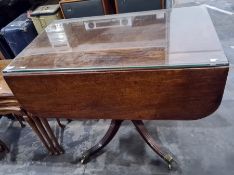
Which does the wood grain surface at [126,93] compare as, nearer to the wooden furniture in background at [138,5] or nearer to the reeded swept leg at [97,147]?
the reeded swept leg at [97,147]

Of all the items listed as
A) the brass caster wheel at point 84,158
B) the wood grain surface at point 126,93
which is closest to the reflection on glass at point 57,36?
the wood grain surface at point 126,93

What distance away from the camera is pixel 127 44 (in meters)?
1.18

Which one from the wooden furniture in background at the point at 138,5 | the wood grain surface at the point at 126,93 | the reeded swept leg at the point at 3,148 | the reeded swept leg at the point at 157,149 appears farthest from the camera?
the wooden furniture in background at the point at 138,5

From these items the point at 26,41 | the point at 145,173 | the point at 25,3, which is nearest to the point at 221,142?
the point at 145,173

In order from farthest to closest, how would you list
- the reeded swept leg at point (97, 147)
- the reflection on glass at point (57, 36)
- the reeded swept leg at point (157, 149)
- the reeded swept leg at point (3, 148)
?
the reeded swept leg at point (3, 148), the reeded swept leg at point (97, 147), the reeded swept leg at point (157, 149), the reflection on glass at point (57, 36)

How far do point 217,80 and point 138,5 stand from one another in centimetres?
148

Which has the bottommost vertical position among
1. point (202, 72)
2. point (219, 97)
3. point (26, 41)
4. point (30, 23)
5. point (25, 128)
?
point (25, 128)

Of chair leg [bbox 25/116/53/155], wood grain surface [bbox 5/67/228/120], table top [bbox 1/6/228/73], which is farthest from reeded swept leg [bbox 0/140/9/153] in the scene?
table top [bbox 1/6/228/73]

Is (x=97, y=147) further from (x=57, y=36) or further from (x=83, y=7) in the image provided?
(x=83, y=7)

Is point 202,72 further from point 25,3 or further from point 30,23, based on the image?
point 25,3

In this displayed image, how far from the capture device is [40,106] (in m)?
1.24

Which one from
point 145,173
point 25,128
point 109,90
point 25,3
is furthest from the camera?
point 25,3

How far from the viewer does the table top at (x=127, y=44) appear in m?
0.99

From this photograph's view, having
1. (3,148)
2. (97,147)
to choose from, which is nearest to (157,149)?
(97,147)
